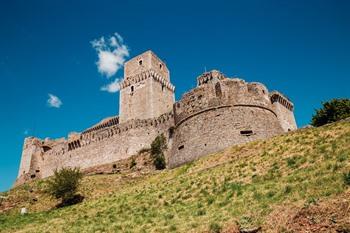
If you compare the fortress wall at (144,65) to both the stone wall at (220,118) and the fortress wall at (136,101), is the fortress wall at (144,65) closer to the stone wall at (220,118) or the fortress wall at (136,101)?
the fortress wall at (136,101)

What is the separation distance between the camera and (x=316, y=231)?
778 centimetres

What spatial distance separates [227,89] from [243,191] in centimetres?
1239

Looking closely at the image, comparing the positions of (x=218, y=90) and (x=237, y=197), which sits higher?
(x=218, y=90)

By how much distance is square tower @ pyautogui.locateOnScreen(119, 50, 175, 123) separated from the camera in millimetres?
48625

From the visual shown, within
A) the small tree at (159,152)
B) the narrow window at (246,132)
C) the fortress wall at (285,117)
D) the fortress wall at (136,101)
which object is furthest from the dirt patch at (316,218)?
the fortress wall at (136,101)

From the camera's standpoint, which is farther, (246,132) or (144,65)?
(144,65)

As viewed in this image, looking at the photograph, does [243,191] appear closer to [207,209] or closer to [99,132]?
[207,209]

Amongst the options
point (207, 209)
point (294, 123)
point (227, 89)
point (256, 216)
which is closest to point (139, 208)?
point (207, 209)

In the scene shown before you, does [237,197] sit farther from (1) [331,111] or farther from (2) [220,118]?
(1) [331,111]

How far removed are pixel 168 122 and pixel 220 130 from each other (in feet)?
50.6

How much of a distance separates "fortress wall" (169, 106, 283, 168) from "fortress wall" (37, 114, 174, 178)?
1156 centimetres

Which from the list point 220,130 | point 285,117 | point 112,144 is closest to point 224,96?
point 220,130

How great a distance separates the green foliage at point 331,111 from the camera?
31.5 m

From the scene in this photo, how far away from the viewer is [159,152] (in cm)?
3172
